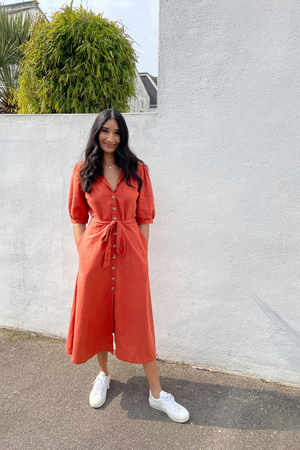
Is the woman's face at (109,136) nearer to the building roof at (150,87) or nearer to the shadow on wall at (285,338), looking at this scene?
the shadow on wall at (285,338)

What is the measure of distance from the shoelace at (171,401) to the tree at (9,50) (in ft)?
12.6

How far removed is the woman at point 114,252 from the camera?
2221 millimetres

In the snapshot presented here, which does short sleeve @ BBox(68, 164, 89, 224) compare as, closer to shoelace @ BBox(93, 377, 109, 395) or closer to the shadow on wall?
shoelace @ BBox(93, 377, 109, 395)

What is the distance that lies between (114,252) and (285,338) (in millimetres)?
1465

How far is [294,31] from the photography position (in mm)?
2305

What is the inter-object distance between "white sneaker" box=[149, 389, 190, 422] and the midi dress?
0.29 m

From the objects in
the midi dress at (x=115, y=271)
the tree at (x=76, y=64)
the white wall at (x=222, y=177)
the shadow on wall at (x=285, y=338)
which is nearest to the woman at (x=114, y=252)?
the midi dress at (x=115, y=271)

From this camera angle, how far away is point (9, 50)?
4488mm

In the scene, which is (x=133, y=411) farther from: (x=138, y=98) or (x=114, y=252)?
(x=138, y=98)

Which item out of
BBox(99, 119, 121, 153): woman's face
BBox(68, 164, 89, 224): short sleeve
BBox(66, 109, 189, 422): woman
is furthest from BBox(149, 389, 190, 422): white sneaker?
BBox(99, 119, 121, 153): woman's face

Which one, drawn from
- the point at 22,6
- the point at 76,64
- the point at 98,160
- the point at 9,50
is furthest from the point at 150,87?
the point at 98,160

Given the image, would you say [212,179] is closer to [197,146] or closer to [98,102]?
[197,146]

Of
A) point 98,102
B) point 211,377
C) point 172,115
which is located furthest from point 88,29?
point 211,377

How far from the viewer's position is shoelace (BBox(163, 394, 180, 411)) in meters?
2.29
